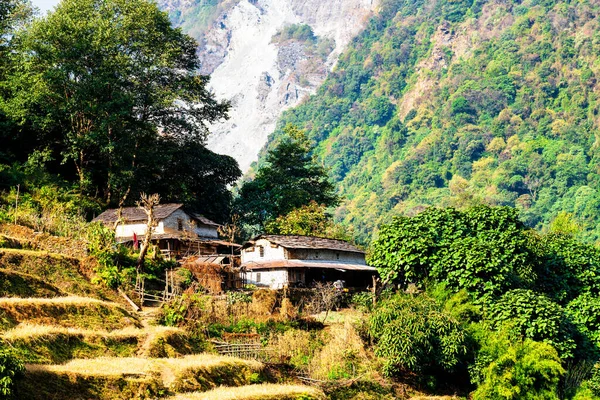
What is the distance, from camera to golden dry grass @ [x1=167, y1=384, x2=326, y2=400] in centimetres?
2158

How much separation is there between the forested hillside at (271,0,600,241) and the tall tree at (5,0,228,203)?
50805mm

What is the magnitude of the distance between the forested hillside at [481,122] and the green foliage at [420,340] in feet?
210

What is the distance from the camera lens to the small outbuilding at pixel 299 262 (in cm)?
4497

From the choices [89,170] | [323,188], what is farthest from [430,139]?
[89,170]

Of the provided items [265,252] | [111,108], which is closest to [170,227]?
[265,252]

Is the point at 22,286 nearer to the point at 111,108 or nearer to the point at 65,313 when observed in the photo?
the point at 65,313

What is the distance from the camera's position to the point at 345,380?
96.6ft

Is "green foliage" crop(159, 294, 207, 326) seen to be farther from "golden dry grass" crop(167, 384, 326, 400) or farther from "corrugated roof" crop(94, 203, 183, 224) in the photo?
"corrugated roof" crop(94, 203, 183, 224)

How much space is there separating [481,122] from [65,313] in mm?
137302

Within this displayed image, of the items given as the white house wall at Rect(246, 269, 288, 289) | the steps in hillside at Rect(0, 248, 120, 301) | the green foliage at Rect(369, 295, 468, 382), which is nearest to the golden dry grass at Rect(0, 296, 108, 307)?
the steps in hillside at Rect(0, 248, 120, 301)

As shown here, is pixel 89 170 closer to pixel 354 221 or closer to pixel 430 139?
pixel 354 221

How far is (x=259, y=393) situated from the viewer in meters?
23.1

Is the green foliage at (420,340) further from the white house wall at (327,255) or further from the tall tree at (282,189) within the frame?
the tall tree at (282,189)

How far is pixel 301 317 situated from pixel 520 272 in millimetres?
11710
